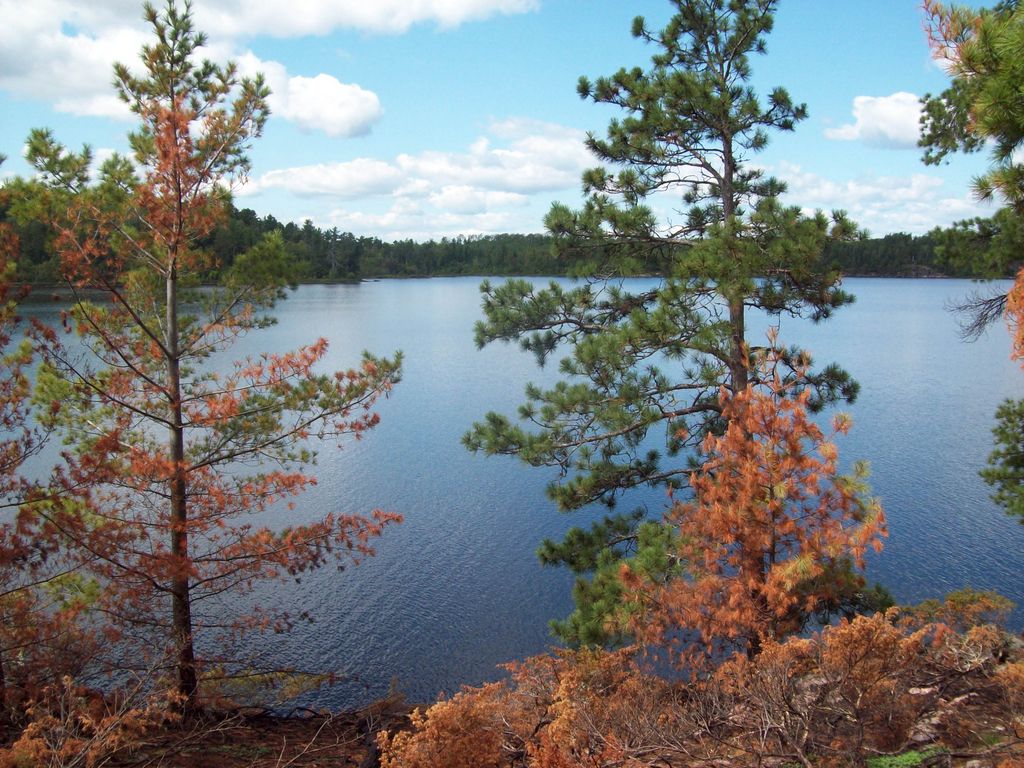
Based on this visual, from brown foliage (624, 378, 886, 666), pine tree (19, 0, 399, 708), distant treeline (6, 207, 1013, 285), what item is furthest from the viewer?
distant treeline (6, 207, 1013, 285)

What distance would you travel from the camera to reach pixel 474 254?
10769 cm

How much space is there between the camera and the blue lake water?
1121 cm

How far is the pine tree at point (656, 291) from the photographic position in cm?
808

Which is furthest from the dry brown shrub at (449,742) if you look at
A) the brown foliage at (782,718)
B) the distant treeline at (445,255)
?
the distant treeline at (445,255)

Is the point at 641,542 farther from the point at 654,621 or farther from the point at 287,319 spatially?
the point at 287,319

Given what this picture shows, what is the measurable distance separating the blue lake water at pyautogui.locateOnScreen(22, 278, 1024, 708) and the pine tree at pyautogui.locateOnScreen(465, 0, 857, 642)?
335 cm

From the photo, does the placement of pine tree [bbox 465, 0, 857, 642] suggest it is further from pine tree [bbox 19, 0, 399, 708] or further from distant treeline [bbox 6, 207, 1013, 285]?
distant treeline [bbox 6, 207, 1013, 285]

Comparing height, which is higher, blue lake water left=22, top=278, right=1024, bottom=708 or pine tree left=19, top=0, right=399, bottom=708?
pine tree left=19, top=0, right=399, bottom=708

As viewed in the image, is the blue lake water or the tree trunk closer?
the tree trunk

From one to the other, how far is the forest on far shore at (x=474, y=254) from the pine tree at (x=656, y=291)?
51 centimetres

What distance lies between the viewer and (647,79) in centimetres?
930

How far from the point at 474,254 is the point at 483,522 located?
95.4 metres

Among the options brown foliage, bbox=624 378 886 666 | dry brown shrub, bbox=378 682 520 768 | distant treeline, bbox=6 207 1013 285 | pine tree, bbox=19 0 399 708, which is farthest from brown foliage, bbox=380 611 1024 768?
distant treeline, bbox=6 207 1013 285

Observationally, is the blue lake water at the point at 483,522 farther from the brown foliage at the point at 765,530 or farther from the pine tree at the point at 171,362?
the brown foliage at the point at 765,530
